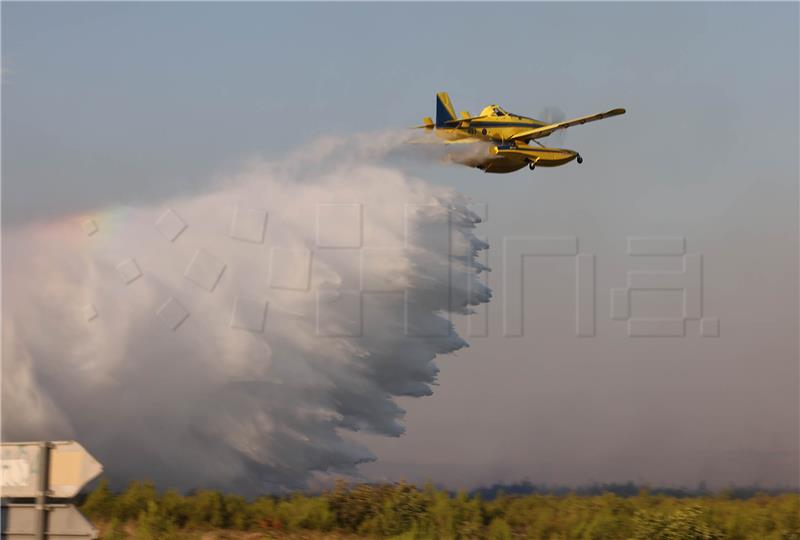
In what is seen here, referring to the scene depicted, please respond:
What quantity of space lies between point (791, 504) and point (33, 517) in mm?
22978

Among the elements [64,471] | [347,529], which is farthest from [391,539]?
[64,471]

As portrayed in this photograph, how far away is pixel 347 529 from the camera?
80.8 ft

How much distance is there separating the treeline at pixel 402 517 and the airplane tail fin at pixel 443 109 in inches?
578

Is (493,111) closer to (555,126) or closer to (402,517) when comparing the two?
(555,126)

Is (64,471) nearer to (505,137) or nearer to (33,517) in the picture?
(33,517)

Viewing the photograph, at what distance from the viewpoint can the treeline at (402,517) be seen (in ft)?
78.8

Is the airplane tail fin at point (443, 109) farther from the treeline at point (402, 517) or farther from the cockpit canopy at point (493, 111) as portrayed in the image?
the treeline at point (402, 517)

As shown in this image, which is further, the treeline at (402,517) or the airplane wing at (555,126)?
the airplane wing at (555,126)

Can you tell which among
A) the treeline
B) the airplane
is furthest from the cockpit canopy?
the treeline

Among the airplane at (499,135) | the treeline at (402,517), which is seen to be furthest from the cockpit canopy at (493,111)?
the treeline at (402,517)

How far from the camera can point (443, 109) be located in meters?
35.3

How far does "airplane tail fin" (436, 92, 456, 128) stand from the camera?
35312 mm

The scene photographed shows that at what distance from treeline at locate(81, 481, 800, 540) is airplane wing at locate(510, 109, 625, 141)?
14060 mm

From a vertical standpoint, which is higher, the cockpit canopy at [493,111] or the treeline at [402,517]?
the cockpit canopy at [493,111]
